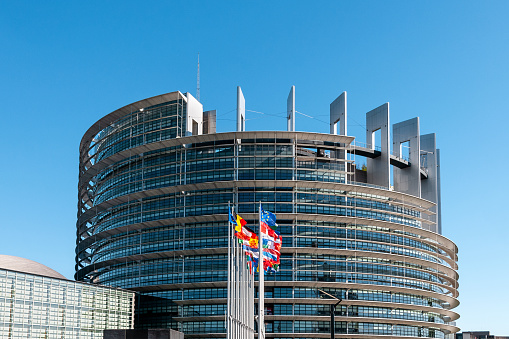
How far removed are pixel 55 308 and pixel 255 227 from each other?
34.4 m

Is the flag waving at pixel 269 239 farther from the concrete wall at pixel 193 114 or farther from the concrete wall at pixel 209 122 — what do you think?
the concrete wall at pixel 209 122

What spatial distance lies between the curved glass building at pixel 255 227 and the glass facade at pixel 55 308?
537 inches

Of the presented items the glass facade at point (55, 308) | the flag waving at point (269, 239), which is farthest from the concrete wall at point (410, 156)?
the flag waving at point (269, 239)

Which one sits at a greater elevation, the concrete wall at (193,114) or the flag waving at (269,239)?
the concrete wall at (193,114)

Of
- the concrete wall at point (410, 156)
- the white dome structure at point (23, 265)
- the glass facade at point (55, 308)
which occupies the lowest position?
the glass facade at point (55, 308)

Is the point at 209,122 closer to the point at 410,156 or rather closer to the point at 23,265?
the point at 410,156

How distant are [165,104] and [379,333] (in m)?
54.7

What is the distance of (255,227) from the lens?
108 metres

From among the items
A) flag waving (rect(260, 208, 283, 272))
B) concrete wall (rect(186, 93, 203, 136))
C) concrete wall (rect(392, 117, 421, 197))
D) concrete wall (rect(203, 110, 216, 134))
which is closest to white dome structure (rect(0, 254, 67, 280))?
concrete wall (rect(186, 93, 203, 136))

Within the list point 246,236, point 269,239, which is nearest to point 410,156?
point 269,239

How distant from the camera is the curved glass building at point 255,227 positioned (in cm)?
11119

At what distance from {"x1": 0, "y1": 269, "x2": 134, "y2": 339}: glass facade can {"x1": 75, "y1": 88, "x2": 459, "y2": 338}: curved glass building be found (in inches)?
537

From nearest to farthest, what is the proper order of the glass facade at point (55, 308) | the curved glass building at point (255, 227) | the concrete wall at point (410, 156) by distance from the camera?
the glass facade at point (55, 308) < the curved glass building at point (255, 227) < the concrete wall at point (410, 156)

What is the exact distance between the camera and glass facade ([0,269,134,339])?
80000 millimetres
